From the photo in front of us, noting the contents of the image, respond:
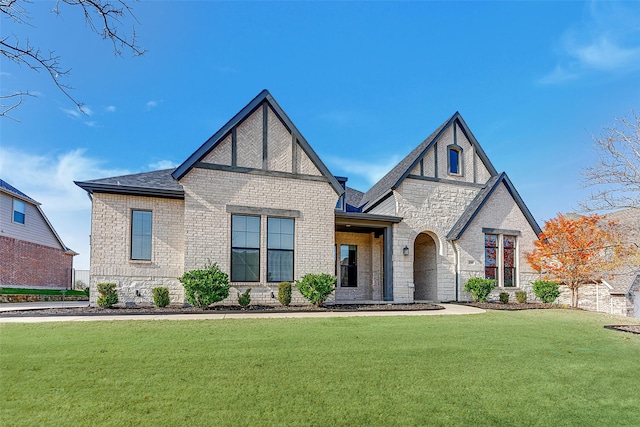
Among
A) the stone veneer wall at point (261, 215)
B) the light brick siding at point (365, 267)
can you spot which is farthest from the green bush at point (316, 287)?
the light brick siding at point (365, 267)

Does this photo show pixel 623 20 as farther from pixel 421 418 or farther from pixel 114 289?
pixel 114 289

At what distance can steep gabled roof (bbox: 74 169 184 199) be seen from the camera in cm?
1255

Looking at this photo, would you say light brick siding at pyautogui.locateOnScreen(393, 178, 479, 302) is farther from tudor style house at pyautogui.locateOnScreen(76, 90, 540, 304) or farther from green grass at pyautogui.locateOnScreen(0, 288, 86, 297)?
green grass at pyautogui.locateOnScreen(0, 288, 86, 297)

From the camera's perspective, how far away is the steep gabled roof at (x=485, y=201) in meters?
16.7

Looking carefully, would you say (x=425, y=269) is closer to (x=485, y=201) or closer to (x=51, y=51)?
(x=485, y=201)

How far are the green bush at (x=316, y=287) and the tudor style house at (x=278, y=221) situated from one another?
2.38 ft

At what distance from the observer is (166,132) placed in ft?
51.0

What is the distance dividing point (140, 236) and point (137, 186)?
1.79 meters

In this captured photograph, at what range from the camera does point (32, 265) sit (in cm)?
2325

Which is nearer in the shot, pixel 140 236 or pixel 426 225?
pixel 140 236

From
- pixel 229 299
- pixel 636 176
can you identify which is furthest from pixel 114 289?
pixel 636 176

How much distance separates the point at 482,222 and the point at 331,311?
29.9ft

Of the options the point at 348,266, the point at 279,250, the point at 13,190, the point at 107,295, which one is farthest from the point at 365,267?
the point at 13,190

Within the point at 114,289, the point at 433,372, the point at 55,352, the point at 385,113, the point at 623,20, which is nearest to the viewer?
the point at 433,372
